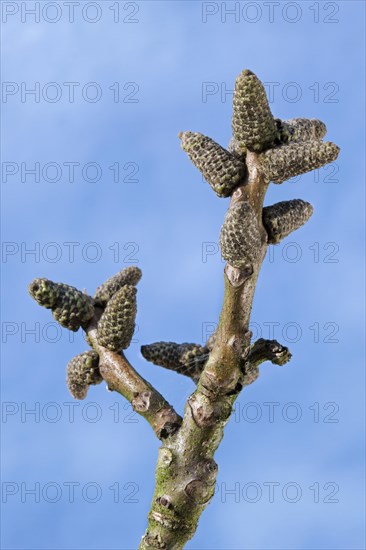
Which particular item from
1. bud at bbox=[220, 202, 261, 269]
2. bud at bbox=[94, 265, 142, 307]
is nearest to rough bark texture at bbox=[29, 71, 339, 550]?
bud at bbox=[220, 202, 261, 269]

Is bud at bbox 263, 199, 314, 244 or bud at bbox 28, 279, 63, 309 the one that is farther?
bud at bbox 28, 279, 63, 309

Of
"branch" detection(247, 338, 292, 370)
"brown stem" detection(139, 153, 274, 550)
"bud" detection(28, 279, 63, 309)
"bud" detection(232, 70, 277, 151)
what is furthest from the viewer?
"bud" detection(28, 279, 63, 309)

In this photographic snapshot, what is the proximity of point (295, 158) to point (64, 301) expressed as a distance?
43.9 inches

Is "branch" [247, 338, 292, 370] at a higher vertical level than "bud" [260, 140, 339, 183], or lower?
lower

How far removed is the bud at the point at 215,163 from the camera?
10.2 ft

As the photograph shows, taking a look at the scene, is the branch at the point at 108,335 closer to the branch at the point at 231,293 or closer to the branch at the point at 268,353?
the branch at the point at 231,293

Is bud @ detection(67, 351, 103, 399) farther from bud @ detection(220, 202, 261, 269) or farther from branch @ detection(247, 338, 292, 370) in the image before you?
bud @ detection(220, 202, 261, 269)

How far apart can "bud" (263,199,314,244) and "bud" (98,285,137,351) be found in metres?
0.58

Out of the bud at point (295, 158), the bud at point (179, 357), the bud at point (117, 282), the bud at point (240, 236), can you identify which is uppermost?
the bud at point (295, 158)

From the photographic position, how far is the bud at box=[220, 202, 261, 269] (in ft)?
9.71

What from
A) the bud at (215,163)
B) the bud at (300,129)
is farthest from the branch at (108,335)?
the bud at (300,129)

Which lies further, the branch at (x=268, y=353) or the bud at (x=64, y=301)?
the bud at (x=64, y=301)

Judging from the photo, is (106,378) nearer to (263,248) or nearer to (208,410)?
(208,410)

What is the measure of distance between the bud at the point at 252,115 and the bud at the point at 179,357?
93 cm
